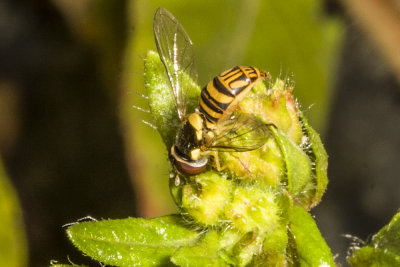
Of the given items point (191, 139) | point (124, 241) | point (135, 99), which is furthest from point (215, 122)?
point (135, 99)

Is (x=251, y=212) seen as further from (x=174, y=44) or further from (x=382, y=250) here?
(x=174, y=44)

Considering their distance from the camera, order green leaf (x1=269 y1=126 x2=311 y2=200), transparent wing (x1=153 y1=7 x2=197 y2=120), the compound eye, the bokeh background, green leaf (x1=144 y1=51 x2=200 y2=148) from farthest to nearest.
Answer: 1. the bokeh background
2. transparent wing (x1=153 y1=7 x2=197 y2=120)
3. green leaf (x1=144 y1=51 x2=200 y2=148)
4. the compound eye
5. green leaf (x1=269 y1=126 x2=311 y2=200)

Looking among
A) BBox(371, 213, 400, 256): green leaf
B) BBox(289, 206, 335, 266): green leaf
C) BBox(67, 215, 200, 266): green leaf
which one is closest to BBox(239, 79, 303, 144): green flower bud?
BBox(289, 206, 335, 266): green leaf

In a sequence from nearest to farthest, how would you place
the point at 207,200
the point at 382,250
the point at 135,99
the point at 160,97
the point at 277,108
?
the point at 382,250
the point at 207,200
the point at 277,108
the point at 160,97
the point at 135,99

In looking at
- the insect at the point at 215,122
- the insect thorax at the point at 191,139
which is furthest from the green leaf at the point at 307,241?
the insect thorax at the point at 191,139

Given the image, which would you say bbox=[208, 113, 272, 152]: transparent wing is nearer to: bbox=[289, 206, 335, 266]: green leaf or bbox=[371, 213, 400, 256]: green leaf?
bbox=[289, 206, 335, 266]: green leaf

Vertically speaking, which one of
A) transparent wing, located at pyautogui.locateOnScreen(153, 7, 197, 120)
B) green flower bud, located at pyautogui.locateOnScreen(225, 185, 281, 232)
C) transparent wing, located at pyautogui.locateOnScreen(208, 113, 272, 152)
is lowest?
green flower bud, located at pyautogui.locateOnScreen(225, 185, 281, 232)
